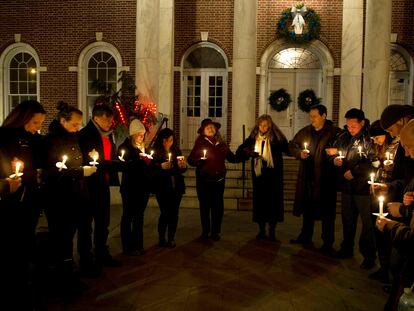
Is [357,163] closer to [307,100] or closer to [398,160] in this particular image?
[398,160]

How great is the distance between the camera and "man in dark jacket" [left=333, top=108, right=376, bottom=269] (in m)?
5.87

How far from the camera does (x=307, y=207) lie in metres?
6.76

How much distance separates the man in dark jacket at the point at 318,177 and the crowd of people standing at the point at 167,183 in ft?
0.05

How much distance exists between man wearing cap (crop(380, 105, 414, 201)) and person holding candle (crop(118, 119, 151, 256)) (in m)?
3.02

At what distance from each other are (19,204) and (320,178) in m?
4.20

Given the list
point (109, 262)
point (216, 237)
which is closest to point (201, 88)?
point (216, 237)

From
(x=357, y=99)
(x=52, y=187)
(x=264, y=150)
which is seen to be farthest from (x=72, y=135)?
(x=357, y=99)

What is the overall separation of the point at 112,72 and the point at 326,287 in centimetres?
1294

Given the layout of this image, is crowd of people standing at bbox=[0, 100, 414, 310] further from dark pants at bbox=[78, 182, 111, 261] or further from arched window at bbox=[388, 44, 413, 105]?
arched window at bbox=[388, 44, 413, 105]

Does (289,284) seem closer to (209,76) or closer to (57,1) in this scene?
(209,76)

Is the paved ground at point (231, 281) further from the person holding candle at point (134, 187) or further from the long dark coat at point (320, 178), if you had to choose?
the long dark coat at point (320, 178)

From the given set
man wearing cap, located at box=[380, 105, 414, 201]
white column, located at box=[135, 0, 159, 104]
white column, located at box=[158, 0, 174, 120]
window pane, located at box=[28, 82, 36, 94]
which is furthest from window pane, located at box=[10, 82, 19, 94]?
man wearing cap, located at box=[380, 105, 414, 201]

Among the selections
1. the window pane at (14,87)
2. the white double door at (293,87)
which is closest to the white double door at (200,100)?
the white double door at (293,87)

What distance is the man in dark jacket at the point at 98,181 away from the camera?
5316 mm
